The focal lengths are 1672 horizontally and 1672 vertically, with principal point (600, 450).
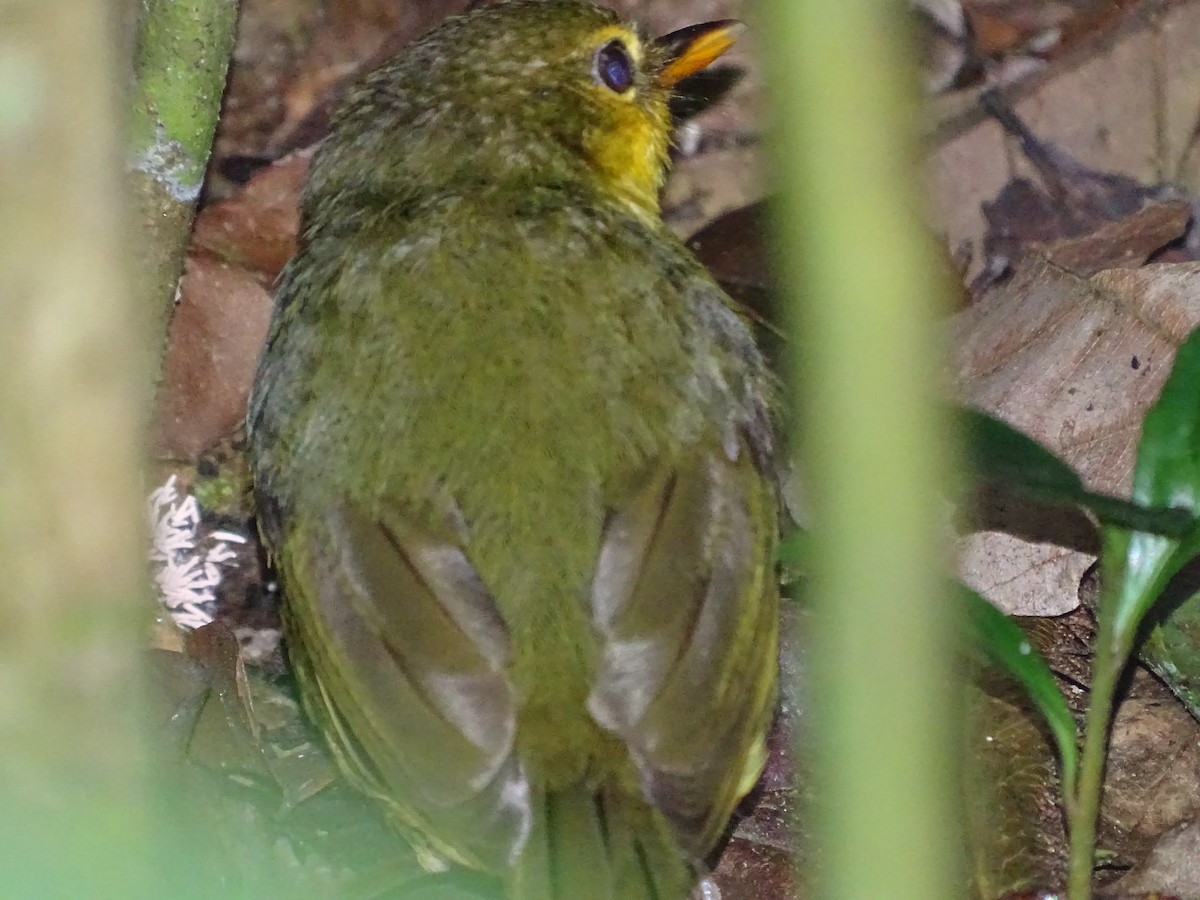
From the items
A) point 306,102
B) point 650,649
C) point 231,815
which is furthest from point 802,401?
point 306,102

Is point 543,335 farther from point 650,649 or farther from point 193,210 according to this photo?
point 193,210

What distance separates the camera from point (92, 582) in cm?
105

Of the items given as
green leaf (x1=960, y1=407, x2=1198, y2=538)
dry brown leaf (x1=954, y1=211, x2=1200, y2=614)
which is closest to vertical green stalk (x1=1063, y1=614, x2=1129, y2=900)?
green leaf (x1=960, y1=407, x2=1198, y2=538)

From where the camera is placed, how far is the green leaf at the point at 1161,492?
271cm

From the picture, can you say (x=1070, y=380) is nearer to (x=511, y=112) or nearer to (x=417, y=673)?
(x=511, y=112)

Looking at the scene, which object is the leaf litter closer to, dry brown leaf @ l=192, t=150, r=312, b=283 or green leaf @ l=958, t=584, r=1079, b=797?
dry brown leaf @ l=192, t=150, r=312, b=283

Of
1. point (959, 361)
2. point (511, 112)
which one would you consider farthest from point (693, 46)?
point (959, 361)

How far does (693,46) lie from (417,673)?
200cm

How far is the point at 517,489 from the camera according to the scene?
2.96m

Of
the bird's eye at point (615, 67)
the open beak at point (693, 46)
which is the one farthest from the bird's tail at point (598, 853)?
the open beak at point (693, 46)

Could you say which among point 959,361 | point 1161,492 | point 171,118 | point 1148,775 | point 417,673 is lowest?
point 1148,775

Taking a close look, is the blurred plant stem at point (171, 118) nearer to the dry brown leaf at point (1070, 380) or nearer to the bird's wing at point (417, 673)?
the bird's wing at point (417, 673)

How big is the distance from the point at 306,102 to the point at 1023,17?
81.1 inches

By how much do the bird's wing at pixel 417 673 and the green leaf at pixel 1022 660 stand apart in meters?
0.77
